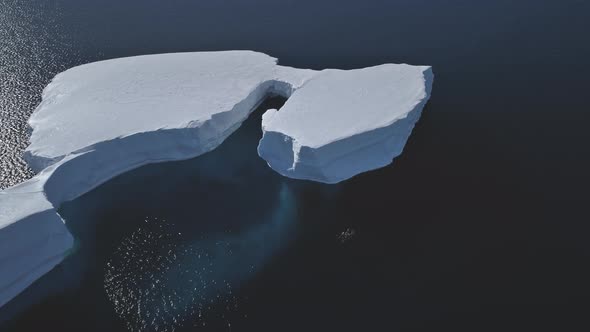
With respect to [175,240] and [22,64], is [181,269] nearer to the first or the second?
[175,240]

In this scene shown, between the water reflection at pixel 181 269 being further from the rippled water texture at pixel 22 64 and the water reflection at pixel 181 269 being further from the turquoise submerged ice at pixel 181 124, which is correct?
the rippled water texture at pixel 22 64

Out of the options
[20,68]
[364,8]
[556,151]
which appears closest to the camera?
[556,151]

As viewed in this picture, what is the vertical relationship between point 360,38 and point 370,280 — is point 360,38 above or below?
above

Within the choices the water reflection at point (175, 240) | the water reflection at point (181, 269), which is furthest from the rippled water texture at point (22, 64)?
the water reflection at point (181, 269)

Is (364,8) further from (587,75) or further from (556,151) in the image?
(556,151)

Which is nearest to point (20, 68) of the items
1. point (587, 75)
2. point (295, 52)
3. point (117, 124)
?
point (117, 124)

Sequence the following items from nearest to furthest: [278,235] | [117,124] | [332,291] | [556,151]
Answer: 1. [332,291]
2. [278,235]
3. [556,151]
4. [117,124]
